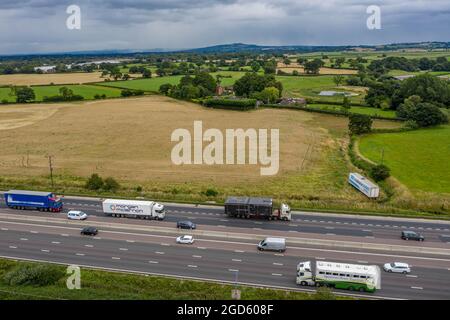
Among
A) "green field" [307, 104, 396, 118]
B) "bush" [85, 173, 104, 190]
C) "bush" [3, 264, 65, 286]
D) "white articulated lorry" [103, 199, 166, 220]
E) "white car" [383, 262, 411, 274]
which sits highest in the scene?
"green field" [307, 104, 396, 118]

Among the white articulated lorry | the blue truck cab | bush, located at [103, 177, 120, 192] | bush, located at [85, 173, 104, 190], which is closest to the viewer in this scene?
the white articulated lorry

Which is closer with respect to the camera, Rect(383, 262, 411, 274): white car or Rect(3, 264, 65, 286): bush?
Rect(3, 264, 65, 286): bush

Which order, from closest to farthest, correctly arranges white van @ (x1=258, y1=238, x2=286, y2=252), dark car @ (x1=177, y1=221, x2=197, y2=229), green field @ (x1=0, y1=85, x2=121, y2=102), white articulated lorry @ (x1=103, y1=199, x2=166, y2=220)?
1. white van @ (x1=258, y1=238, x2=286, y2=252)
2. dark car @ (x1=177, y1=221, x2=197, y2=229)
3. white articulated lorry @ (x1=103, y1=199, x2=166, y2=220)
4. green field @ (x1=0, y1=85, x2=121, y2=102)

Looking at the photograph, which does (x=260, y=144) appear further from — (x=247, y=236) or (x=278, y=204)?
(x=247, y=236)

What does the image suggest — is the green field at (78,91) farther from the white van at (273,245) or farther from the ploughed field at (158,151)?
the white van at (273,245)

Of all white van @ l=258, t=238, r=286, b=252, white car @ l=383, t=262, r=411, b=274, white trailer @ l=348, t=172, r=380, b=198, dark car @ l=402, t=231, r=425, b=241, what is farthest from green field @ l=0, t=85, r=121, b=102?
white car @ l=383, t=262, r=411, b=274

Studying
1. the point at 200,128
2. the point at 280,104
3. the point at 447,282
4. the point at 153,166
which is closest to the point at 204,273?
the point at 447,282

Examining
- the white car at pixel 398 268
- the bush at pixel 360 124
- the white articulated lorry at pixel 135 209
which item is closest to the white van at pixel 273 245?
the white car at pixel 398 268

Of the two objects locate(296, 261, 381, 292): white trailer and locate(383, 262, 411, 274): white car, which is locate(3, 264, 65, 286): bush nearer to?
locate(296, 261, 381, 292): white trailer
